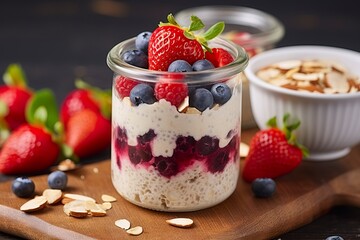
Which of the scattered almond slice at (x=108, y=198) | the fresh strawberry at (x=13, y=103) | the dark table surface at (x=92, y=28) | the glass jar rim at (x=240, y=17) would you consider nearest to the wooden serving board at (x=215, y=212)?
the scattered almond slice at (x=108, y=198)

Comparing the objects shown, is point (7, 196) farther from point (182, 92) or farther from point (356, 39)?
point (356, 39)

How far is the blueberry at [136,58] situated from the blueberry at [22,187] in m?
0.33

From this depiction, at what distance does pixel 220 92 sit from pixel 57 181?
16.5 inches

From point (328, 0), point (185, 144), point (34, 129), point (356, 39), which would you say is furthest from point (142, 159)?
point (328, 0)

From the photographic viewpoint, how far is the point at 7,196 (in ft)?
5.96

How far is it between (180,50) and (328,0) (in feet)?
5.93

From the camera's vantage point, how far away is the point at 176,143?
1680 mm

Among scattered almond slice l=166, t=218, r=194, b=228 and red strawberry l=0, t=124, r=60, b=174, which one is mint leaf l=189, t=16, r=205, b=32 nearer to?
scattered almond slice l=166, t=218, r=194, b=228

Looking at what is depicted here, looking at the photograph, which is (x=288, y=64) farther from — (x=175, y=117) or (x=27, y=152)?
(x=27, y=152)

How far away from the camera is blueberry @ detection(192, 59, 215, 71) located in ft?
5.48

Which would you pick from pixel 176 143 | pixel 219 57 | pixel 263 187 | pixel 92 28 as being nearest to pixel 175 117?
pixel 176 143

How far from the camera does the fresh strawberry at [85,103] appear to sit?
2.21m

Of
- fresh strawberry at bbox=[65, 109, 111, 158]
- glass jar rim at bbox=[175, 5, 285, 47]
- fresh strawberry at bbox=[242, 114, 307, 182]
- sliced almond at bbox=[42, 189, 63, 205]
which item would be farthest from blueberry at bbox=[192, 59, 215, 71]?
glass jar rim at bbox=[175, 5, 285, 47]

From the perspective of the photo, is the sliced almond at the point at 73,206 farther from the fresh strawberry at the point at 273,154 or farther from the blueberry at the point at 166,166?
the fresh strawberry at the point at 273,154
